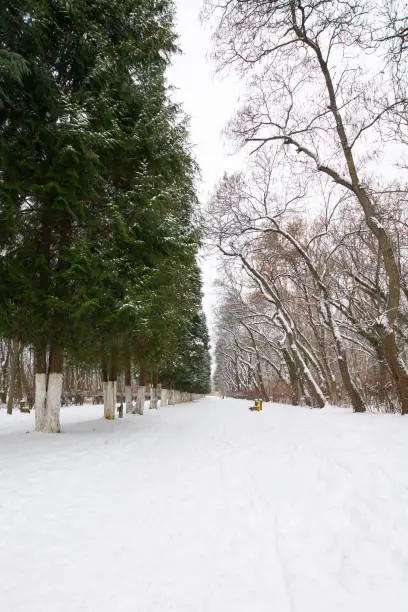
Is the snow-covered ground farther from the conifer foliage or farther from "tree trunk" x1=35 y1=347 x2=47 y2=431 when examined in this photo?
the conifer foliage

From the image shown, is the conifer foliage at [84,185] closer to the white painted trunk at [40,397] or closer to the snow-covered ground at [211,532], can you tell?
the white painted trunk at [40,397]

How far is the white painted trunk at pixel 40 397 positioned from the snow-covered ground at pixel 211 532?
2653mm

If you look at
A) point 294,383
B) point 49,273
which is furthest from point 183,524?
point 294,383

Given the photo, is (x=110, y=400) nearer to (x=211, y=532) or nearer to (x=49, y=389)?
(x=49, y=389)

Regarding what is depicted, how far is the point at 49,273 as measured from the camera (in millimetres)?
7496

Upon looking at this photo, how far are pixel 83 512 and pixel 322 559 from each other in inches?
91.4

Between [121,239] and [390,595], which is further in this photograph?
[121,239]

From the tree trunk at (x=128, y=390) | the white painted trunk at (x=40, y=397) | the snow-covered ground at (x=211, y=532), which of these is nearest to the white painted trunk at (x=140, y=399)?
the tree trunk at (x=128, y=390)

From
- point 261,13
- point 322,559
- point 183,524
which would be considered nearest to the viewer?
point 322,559

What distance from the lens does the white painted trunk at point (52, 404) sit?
318 inches

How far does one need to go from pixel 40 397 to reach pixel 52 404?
38 cm

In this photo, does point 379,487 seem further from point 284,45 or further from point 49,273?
point 284,45

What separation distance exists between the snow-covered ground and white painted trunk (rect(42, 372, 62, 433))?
2508 mm

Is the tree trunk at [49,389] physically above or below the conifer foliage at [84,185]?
below
